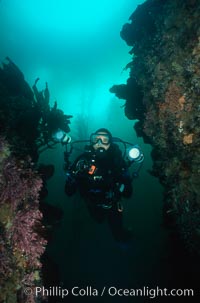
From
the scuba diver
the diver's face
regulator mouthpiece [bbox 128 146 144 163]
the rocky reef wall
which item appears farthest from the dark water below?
the rocky reef wall

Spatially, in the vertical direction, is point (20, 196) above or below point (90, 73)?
below

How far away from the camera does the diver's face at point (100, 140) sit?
238 inches

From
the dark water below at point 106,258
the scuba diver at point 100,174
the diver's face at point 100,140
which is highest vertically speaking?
the diver's face at point 100,140

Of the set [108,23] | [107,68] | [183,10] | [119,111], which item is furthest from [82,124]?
[107,68]

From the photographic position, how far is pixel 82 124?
17141mm

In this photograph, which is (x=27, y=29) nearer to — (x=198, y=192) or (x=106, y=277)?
(x=106, y=277)

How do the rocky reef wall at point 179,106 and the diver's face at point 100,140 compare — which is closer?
the rocky reef wall at point 179,106

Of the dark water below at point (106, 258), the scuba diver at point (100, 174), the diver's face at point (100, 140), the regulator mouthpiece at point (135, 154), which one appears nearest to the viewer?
the regulator mouthpiece at point (135, 154)

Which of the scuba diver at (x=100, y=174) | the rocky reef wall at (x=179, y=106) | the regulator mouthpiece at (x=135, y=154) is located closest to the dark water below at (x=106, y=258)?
the scuba diver at (x=100, y=174)

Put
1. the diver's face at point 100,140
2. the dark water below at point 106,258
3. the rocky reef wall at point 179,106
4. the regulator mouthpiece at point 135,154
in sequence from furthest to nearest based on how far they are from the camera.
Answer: the dark water below at point 106,258 < the diver's face at point 100,140 < the regulator mouthpiece at point 135,154 < the rocky reef wall at point 179,106

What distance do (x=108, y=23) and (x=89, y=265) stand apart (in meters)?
25.0

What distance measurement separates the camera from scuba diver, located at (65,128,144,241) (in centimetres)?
577

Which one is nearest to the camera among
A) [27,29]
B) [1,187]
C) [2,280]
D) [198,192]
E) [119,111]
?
[2,280]

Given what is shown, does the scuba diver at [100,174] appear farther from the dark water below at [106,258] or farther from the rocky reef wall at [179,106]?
the dark water below at [106,258]
